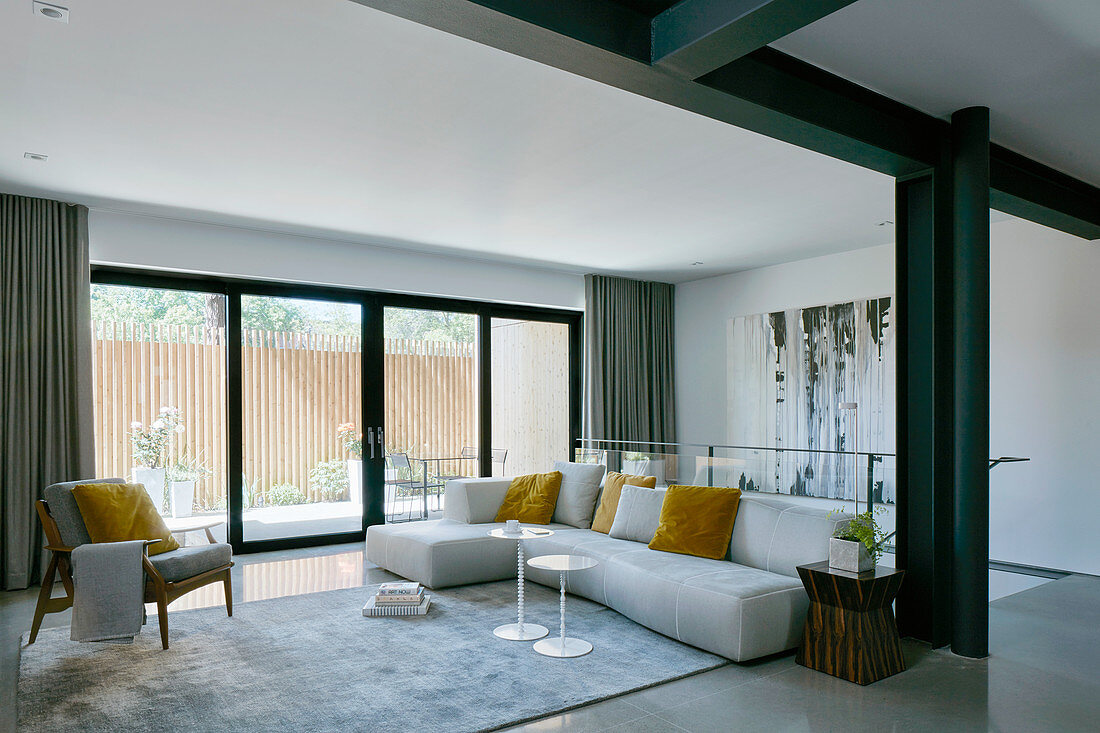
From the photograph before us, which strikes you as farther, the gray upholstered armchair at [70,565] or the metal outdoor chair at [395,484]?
the metal outdoor chair at [395,484]

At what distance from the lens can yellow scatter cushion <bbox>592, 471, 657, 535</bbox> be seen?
5176mm

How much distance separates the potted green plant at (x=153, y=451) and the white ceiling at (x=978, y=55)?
5.43 m

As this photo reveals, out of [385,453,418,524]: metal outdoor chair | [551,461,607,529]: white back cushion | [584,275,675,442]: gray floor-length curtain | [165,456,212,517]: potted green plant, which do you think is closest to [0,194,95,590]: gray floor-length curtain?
[165,456,212,517]: potted green plant

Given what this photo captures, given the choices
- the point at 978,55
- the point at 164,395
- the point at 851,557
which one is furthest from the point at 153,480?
the point at 978,55

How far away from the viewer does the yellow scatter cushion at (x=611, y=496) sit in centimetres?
518

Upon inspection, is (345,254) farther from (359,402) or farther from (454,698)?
(454,698)

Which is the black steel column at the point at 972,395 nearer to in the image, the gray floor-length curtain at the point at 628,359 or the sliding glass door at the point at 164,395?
the gray floor-length curtain at the point at 628,359

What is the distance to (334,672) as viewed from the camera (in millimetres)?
3420

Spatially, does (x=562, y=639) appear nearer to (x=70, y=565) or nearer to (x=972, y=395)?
(x=972, y=395)

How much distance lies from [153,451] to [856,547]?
5.33m

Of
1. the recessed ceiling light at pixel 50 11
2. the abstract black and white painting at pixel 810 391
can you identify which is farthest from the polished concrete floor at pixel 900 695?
the recessed ceiling light at pixel 50 11

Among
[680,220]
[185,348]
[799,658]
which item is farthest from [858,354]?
[185,348]

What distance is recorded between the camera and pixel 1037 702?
10.1ft

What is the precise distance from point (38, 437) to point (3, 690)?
253 cm
